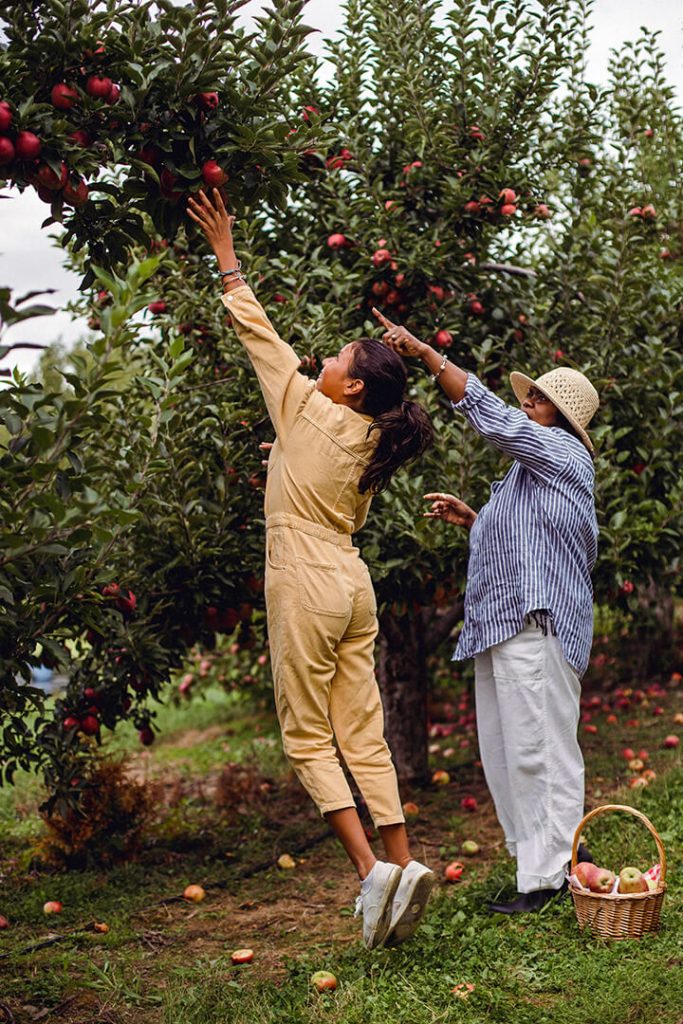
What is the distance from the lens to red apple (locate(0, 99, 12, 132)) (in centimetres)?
295

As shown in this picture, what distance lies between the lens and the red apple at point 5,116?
2.95 m

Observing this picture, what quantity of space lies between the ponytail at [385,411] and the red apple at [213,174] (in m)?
0.66

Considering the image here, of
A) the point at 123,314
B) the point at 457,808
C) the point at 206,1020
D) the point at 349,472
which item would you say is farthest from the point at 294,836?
the point at 123,314

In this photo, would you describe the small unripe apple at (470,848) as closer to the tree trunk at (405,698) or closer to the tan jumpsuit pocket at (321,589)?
the tree trunk at (405,698)

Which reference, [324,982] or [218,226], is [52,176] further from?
[324,982]

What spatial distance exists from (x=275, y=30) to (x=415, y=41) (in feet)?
7.32

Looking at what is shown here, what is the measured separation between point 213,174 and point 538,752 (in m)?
2.16

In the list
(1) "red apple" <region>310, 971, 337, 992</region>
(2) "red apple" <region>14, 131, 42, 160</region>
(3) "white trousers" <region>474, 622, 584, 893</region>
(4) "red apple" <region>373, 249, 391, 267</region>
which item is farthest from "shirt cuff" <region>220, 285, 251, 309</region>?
(1) "red apple" <region>310, 971, 337, 992</region>

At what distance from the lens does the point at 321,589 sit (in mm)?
3314

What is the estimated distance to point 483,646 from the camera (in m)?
3.72

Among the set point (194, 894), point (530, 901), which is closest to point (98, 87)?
point (530, 901)

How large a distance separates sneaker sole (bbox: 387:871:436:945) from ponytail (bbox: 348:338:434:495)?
47.8 inches

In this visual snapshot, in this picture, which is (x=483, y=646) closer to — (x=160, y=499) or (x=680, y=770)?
(x=160, y=499)

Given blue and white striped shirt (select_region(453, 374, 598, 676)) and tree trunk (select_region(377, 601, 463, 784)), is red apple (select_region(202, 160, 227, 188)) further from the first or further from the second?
tree trunk (select_region(377, 601, 463, 784))
